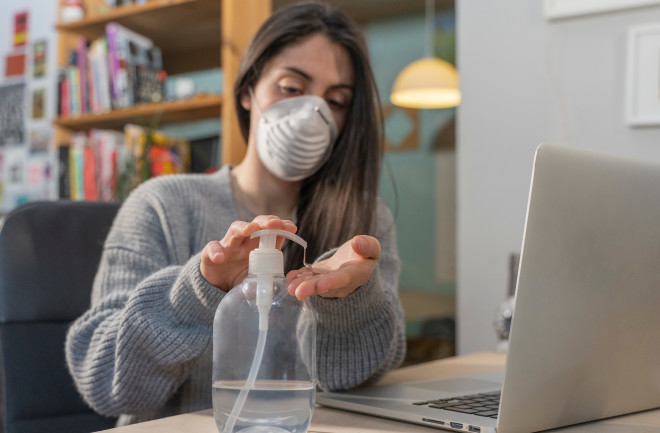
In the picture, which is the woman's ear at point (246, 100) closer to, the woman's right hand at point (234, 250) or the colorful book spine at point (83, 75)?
the woman's right hand at point (234, 250)

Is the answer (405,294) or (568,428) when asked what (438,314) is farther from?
(568,428)

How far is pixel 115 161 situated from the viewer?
2.37 meters

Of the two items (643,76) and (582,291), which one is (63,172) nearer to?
(643,76)

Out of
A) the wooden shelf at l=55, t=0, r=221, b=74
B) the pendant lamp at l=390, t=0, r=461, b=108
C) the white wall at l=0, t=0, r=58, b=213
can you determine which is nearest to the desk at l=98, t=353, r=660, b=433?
the wooden shelf at l=55, t=0, r=221, b=74

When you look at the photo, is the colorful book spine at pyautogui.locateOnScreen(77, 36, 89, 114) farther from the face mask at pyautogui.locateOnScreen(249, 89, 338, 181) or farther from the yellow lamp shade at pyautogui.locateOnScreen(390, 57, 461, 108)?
the face mask at pyautogui.locateOnScreen(249, 89, 338, 181)

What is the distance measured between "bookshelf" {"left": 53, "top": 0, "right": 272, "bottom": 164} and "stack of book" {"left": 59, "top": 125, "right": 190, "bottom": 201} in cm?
6

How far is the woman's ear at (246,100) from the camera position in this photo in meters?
1.28

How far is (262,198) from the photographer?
1.25 m

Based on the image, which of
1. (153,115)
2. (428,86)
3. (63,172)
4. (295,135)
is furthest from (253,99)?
(428,86)

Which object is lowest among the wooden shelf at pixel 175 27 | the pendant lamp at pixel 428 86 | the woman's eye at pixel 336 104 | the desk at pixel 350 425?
the desk at pixel 350 425

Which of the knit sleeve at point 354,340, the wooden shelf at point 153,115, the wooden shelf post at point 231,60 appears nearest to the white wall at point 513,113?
the wooden shelf post at point 231,60

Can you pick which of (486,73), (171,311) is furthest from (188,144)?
(171,311)

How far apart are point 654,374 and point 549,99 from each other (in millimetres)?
1217

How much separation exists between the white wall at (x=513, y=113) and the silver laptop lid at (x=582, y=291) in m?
1.16
